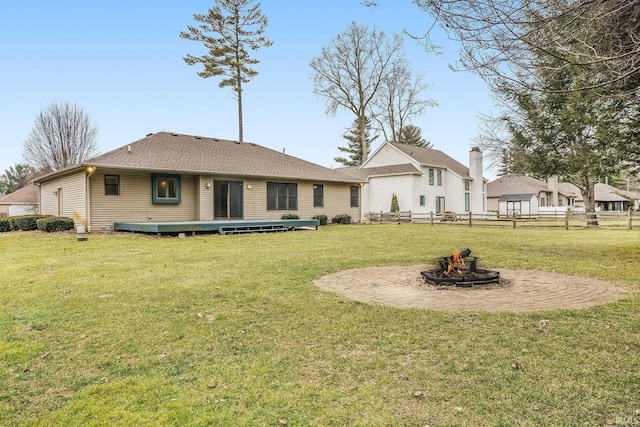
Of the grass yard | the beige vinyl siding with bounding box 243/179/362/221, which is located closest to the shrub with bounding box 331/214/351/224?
the beige vinyl siding with bounding box 243/179/362/221

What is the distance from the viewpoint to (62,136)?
31062 mm

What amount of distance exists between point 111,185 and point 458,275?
47.1 feet

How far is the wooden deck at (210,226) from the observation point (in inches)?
552

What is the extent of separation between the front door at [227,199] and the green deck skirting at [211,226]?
1.83 m

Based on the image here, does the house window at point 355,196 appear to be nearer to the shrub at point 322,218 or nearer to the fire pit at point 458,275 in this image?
the shrub at point 322,218

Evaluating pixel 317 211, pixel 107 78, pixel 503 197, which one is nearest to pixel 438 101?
pixel 503 197

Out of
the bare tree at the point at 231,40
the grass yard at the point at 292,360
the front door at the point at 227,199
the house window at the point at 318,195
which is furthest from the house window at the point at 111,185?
the bare tree at the point at 231,40

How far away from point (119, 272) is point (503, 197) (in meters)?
39.8

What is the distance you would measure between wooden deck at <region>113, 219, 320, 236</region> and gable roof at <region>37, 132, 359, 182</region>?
2367 millimetres

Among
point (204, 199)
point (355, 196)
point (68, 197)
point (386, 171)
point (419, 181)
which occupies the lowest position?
point (204, 199)

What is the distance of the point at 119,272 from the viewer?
684 centimetres

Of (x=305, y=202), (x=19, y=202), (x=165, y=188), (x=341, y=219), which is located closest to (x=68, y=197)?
(x=165, y=188)

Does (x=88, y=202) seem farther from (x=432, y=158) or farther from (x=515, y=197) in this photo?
(x=515, y=197)

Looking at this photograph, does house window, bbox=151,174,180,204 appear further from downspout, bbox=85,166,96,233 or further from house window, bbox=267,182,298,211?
house window, bbox=267,182,298,211
